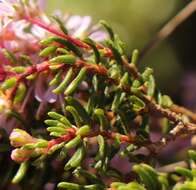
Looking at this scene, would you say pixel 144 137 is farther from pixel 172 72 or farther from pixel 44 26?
pixel 172 72

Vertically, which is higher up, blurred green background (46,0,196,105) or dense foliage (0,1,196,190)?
blurred green background (46,0,196,105)

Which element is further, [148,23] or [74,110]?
[148,23]

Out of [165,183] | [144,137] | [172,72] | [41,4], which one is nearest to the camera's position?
[165,183]

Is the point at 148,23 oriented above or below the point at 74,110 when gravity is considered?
above

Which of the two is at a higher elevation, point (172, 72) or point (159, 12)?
point (159, 12)

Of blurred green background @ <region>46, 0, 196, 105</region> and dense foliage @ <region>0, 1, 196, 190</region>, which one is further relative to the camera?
blurred green background @ <region>46, 0, 196, 105</region>

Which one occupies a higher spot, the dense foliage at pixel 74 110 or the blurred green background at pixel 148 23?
the blurred green background at pixel 148 23

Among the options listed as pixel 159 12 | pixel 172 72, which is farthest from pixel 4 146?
pixel 159 12

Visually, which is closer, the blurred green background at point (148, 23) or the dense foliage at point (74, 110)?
the dense foliage at point (74, 110)
